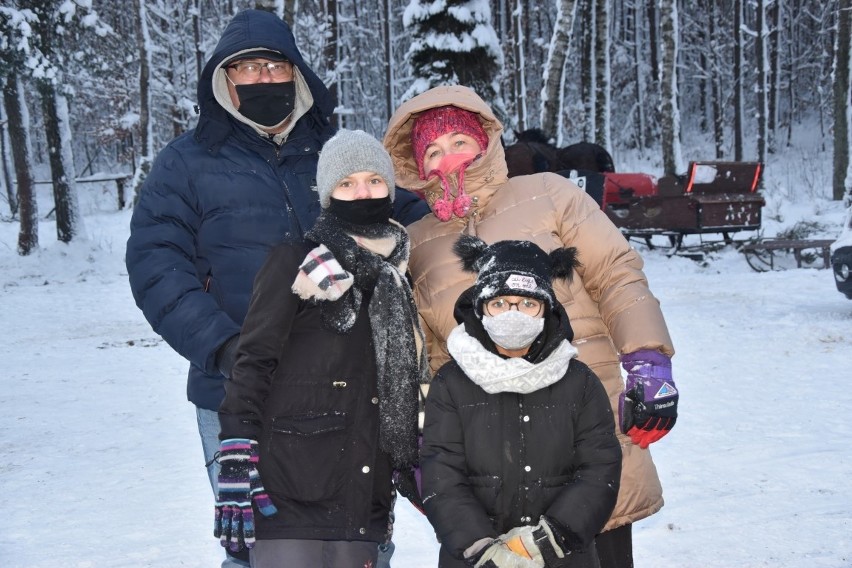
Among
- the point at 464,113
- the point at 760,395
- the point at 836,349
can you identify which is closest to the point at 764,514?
the point at 760,395

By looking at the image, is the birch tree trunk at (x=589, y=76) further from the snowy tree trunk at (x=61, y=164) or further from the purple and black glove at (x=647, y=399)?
the purple and black glove at (x=647, y=399)

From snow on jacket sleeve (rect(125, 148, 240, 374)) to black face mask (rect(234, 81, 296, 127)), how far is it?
303 mm

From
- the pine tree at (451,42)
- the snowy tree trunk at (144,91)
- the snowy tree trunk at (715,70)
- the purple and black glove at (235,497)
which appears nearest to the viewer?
the purple and black glove at (235,497)

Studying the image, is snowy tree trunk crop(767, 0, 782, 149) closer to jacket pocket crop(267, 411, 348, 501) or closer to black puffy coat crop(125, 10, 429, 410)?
black puffy coat crop(125, 10, 429, 410)

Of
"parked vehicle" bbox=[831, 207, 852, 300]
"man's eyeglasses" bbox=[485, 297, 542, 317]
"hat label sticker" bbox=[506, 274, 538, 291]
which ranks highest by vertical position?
"hat label sticker" bbox=[506, 274, 538, 291]

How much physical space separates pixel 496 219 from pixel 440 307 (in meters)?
0.37

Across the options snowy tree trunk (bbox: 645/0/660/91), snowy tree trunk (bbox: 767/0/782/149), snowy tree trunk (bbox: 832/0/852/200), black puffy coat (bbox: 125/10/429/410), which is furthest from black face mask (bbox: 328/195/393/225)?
snowy tree trunk (bbox: 645/0/660/91)

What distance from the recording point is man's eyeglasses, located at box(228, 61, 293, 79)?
112 inches

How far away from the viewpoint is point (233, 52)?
2721 mm

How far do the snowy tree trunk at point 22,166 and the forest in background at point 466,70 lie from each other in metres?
0.04

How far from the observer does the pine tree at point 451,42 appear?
1101 cm

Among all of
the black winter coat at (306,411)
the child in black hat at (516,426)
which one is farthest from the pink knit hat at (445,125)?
the black winter coat at (306,411)

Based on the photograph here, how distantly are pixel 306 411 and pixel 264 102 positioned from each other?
44.0 inches

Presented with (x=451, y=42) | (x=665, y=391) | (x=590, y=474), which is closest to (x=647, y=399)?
(x=665, y=391)
